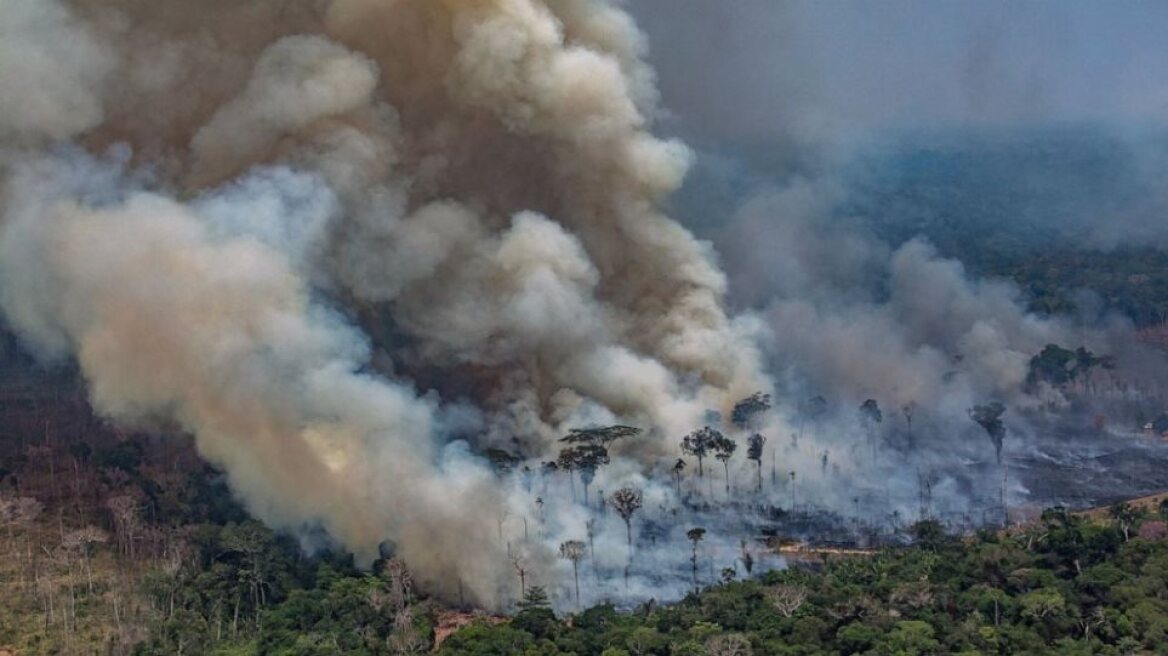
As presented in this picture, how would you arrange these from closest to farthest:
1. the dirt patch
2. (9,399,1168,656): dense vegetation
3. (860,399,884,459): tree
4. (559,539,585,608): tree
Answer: (9,399,1168,656): dense vegetation, the dirt patch, (559,539,585,608): tree, (860,399,884,459): tree

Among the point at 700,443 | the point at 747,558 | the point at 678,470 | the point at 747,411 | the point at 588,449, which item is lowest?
the point at 747,558

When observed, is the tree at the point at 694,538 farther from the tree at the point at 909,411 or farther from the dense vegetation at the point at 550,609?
the tree at the point at 909,411

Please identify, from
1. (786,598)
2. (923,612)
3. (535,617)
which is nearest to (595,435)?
(535,617)

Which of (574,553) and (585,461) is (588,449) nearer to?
(585,461)

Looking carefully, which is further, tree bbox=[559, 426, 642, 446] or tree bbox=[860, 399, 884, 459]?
tree bbox=[860, 399, 884, 459]

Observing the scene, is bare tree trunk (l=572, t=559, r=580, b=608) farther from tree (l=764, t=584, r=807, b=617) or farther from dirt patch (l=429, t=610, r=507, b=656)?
tree (l=764, t=584, r=807, b=617)

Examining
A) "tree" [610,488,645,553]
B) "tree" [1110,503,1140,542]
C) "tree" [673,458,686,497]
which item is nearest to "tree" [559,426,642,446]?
"tree" [673,458,686,497]
